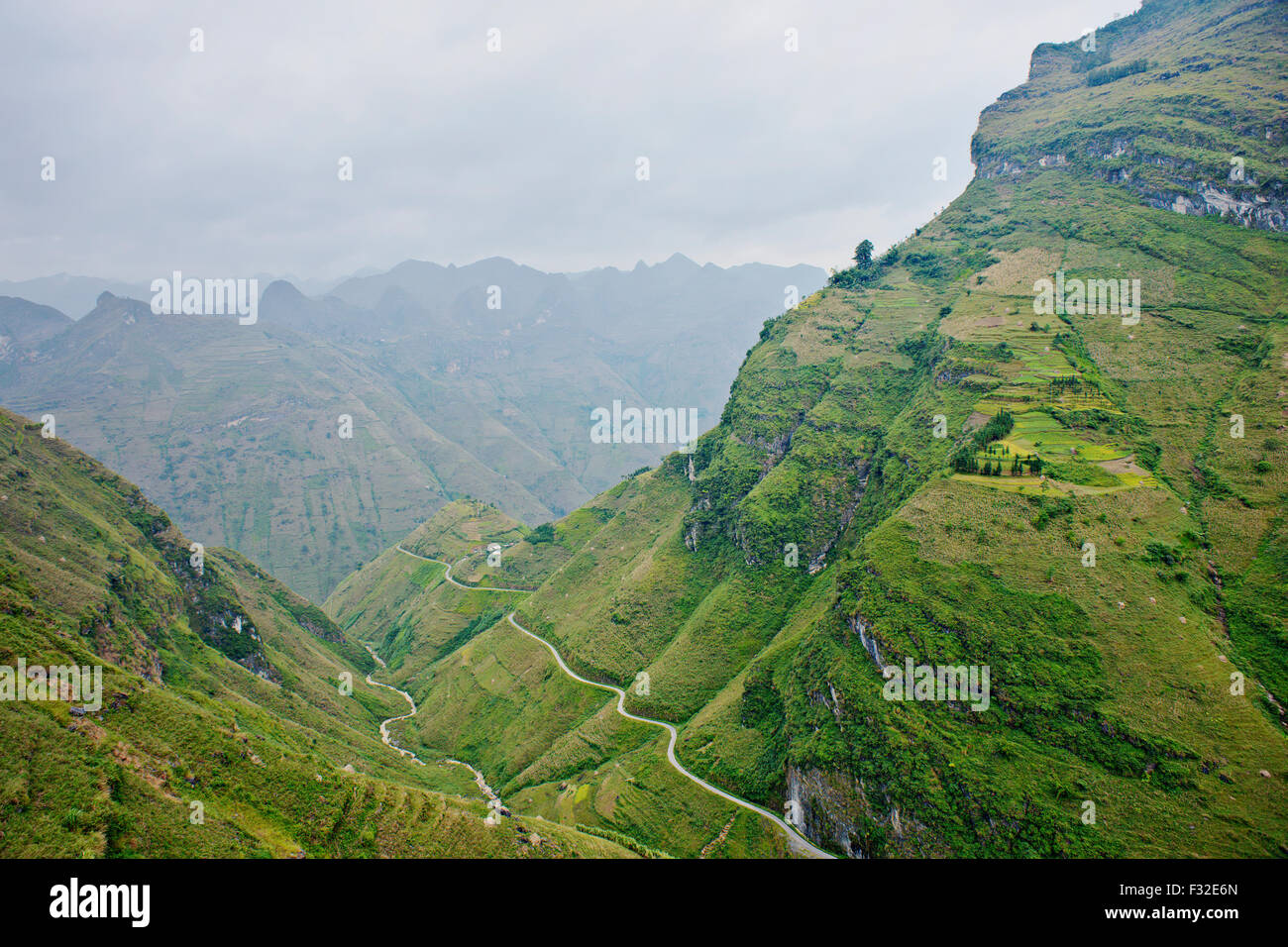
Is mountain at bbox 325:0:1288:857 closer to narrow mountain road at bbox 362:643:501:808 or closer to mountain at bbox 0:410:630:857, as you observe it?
narrow mountain road at bbox 362:643:501:808

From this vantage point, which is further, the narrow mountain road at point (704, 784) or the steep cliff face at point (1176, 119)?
the steep cliff face at point (1176, 119)

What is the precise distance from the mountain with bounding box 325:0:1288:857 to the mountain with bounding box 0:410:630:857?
23685 mm

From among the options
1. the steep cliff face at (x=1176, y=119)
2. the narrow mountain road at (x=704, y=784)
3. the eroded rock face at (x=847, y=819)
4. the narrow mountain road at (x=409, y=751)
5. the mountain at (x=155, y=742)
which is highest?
the steep cliff face at (x=1176, y=119)

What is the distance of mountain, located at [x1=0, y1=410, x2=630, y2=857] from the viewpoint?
39312 millimetres

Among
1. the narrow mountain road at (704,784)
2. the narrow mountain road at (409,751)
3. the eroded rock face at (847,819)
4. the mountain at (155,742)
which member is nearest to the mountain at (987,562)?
the eroded rock face at (847,819)

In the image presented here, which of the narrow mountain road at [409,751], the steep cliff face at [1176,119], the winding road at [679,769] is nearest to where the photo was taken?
the winding road at [679,769]

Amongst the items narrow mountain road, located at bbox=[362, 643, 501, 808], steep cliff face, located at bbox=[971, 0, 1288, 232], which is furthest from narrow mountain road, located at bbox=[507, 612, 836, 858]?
steep cliff face, located at bbox=[971, 0, 1288, 232]

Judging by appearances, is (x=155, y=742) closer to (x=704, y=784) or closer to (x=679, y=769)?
(x=679, y=769)

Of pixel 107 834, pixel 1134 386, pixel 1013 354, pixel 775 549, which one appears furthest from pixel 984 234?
pixel 107 834

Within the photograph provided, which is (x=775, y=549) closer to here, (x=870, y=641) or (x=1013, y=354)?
(x=870, y=641)

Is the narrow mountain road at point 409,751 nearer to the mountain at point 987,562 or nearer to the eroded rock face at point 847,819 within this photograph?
the mountain at point 987,562

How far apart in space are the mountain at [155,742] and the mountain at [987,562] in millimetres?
23685

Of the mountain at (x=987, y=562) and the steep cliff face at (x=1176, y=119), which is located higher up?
the steep cliff face at (x=1176, y=119)

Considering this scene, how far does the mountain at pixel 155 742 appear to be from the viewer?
39.3 m
